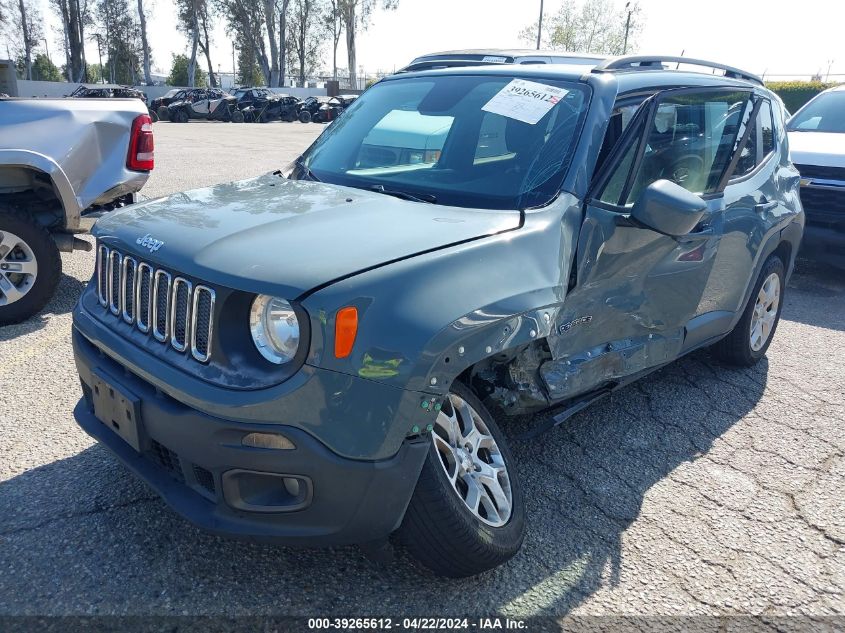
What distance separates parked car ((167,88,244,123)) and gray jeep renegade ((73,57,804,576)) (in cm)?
3239

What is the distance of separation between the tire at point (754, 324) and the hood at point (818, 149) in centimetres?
253

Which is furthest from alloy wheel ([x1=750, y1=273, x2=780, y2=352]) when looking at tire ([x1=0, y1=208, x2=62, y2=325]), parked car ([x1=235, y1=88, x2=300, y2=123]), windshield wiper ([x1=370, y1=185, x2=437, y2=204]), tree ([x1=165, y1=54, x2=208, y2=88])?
tree ([x1=165, y1=54, x2=208, y2=88])

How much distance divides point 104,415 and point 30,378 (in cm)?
183

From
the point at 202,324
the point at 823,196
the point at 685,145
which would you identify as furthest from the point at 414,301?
the point at 823,196

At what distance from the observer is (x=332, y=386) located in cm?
205

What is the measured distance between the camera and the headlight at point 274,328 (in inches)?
84.7

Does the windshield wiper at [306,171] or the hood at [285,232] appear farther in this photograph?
the windshield wiper at [306,171]

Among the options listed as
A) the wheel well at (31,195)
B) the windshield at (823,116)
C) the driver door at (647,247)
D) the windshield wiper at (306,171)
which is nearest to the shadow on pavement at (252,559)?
the driver door at (647,247)

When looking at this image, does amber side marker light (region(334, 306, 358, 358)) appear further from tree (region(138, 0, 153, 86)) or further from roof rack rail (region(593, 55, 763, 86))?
tree (region(138, 0, 153, 86))

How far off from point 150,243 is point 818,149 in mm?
7117

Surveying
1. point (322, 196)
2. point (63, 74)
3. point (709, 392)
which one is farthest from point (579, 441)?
point (63, 74)

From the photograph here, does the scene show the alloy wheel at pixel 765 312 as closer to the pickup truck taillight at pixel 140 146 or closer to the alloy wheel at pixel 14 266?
the pickup truck taillight at pixel 140 146

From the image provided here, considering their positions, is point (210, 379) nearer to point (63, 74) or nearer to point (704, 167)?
point (704, 167)

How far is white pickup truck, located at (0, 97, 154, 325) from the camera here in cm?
492
